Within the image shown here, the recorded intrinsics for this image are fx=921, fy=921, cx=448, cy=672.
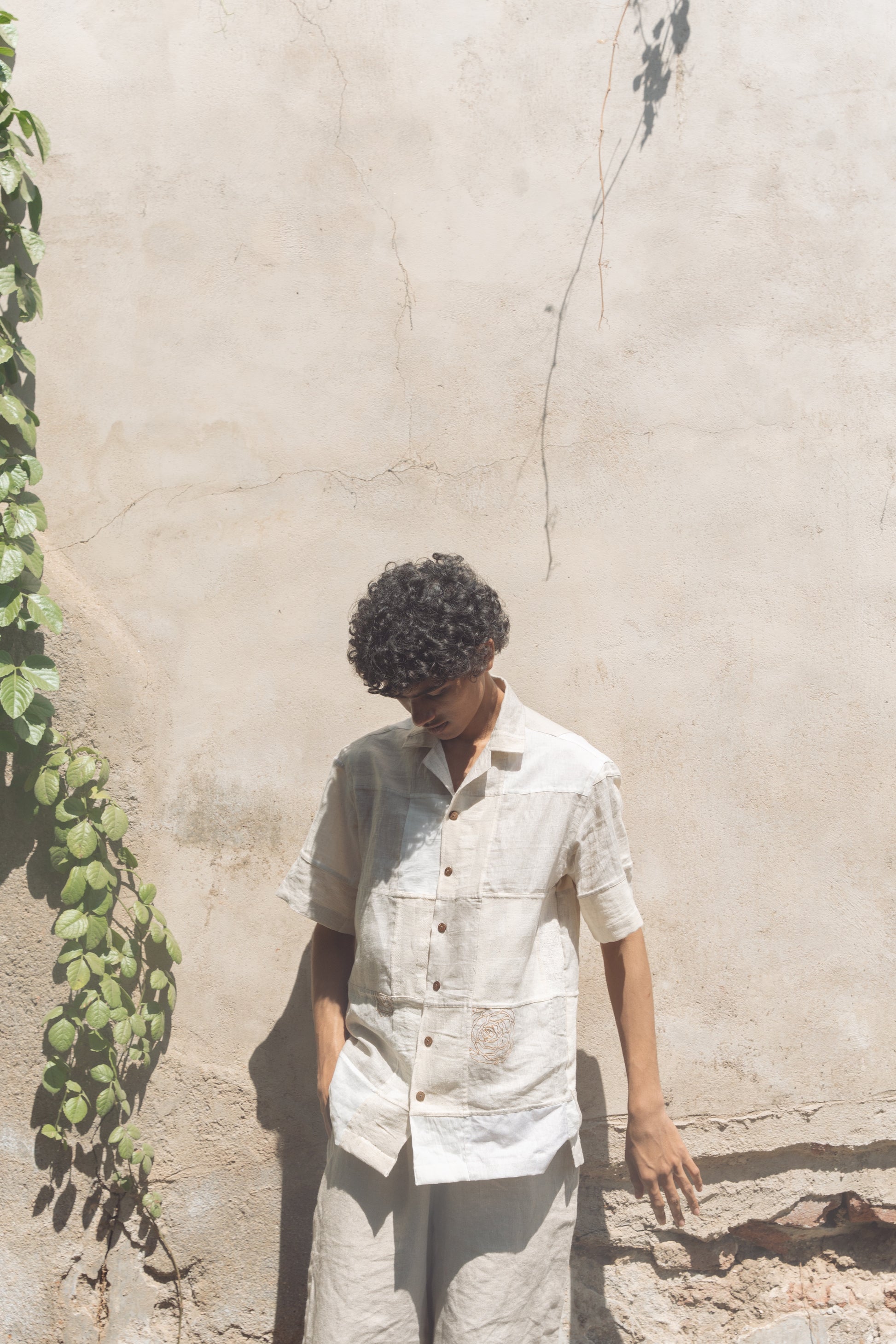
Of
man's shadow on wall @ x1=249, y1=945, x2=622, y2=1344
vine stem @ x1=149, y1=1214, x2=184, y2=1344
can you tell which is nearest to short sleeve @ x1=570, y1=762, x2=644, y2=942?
man's shadow on wall @ x1=249, y1=945, x2=622, y2=1344

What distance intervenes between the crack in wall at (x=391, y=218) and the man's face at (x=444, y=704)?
0.78 meters

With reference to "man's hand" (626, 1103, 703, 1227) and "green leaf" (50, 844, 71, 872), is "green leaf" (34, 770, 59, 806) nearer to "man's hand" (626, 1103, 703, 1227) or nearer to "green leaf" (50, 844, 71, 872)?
"green leaf" (50, 844, 71, 872)

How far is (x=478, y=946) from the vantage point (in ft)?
5.14

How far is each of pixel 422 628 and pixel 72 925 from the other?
3.58ft

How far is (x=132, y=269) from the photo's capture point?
206 cm

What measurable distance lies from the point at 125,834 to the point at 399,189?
157 cm

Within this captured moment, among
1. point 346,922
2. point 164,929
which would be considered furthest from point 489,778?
point 164,929

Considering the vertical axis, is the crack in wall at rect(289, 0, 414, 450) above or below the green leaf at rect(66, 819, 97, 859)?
above

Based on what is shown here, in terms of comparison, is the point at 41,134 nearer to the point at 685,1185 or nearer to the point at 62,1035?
the point at 62,1035

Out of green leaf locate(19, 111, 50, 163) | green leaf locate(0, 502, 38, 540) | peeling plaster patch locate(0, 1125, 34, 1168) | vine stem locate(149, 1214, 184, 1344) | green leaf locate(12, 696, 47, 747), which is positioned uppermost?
green leaf locate(19, 111, 50, 163)

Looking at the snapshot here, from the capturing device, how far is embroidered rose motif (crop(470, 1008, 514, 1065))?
1558 millimetres

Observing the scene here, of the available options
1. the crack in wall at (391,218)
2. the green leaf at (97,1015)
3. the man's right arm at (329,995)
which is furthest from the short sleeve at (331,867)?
the crack in wall at (391,218)

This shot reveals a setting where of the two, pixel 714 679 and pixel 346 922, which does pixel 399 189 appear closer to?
pixel 714 679

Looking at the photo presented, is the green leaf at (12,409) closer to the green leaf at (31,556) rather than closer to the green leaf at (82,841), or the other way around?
the green leaf at (31,556)
